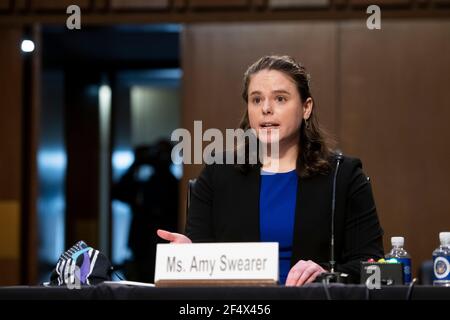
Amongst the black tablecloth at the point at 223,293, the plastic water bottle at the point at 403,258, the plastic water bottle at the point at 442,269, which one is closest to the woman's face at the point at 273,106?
the plastic water bottle at the point at 403,258

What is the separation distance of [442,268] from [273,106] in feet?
2.39

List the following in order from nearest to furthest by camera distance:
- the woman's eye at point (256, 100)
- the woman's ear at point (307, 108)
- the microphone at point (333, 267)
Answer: the microphone at point (333, 267), the woman's eye at point (256, 100), the woman's ear at point (307, 108)

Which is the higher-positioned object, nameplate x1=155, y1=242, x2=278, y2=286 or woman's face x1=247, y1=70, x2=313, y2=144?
Result: woman's face x1=247, y1=70, x2=313, y2=144

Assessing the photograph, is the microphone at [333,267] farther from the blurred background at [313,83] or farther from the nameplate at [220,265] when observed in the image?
the blurred background at [313,83]

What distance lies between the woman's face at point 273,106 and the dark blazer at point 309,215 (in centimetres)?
15

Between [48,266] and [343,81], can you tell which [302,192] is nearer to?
[343,81]

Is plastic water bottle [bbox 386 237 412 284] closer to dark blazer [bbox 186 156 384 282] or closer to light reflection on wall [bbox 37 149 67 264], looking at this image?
dark blazer [bbox 186 156 384 282]

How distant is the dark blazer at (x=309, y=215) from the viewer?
2234 millimetres

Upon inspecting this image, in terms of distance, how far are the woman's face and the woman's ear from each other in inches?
2.2

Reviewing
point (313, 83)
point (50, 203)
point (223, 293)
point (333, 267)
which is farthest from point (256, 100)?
point (50, 203)

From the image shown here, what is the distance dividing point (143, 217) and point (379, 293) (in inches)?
194

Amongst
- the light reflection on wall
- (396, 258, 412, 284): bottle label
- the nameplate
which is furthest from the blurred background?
the nameplate

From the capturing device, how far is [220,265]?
168 cm

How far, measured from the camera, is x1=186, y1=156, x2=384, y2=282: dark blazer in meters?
2.23
